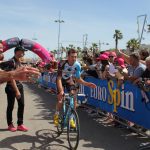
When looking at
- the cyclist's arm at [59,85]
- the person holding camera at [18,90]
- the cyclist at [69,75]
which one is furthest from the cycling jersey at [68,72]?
the person holding camera at [18,90]

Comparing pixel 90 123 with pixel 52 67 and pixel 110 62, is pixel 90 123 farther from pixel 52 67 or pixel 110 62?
pixel 52 67

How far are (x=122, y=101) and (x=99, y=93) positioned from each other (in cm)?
201

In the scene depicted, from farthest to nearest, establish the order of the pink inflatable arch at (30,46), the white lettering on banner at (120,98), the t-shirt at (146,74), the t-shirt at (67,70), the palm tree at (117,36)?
1. the palm tree at (117,36)
2. the pink inflatable arch at (30,46)
3. the white lettering on banner at (120,98)
4. the t-shirt at (67,70)
5. the t-shirt at (146,74)

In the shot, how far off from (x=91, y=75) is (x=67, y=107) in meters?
4.47

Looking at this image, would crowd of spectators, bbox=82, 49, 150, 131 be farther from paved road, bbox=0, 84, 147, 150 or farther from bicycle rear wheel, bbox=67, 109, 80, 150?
bicycle rear wheel, bbox=67, 109, 80, 150

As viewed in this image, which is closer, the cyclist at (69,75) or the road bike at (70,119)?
the road bike at (70,119)

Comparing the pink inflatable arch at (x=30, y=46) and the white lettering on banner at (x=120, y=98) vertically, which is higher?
the pink inflatable arch at (x=30, y=46)

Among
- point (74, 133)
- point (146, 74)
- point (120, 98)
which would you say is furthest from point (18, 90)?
point (146, 74)

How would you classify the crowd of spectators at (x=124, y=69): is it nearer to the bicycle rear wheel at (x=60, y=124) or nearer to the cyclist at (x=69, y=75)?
the cyclist at (x=69, y=75)

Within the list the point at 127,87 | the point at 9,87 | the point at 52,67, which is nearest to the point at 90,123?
the point at 127,87

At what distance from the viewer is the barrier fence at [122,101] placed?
748 cm

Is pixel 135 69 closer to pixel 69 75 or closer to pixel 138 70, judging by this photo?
pixel 138 70

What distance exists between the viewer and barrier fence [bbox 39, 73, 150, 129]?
7484mm

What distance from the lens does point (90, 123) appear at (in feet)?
31.4
